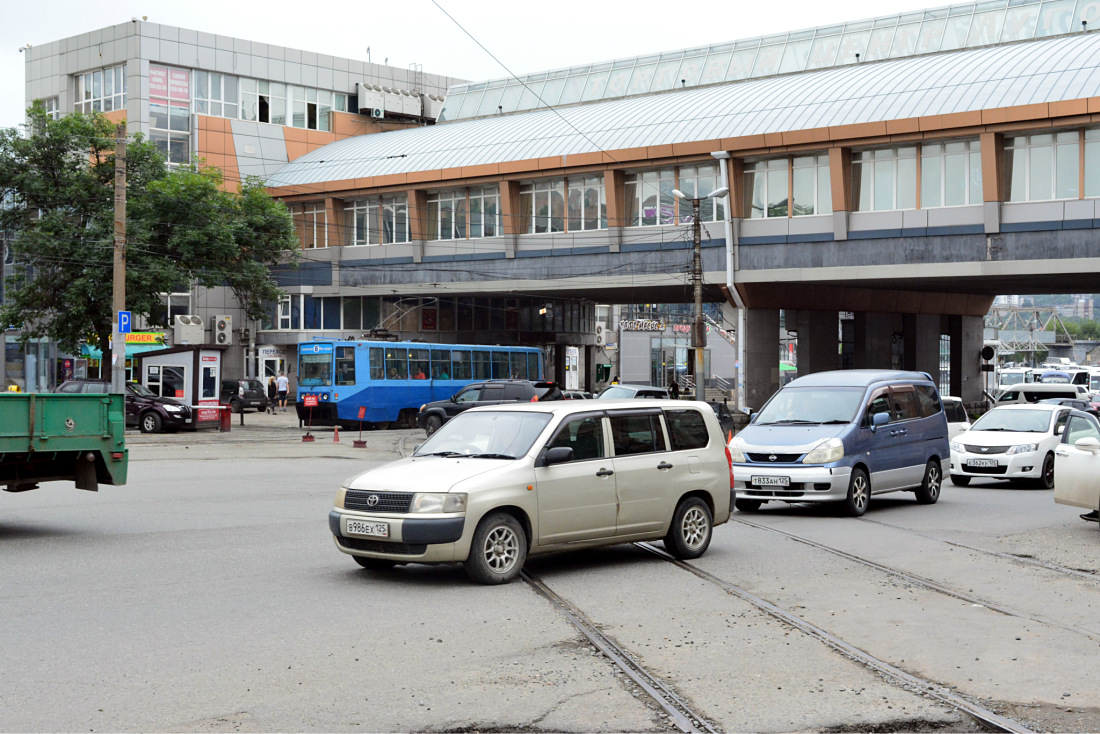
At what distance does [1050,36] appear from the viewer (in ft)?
160

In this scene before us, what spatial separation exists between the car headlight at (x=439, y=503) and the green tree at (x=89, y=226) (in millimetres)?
31262

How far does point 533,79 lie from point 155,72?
1971 cm

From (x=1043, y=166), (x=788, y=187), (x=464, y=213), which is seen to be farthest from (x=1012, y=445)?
(x=464, y=213)

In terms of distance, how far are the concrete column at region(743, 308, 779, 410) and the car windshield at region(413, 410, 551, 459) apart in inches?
1374

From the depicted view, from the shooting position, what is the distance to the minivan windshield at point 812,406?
658 inches

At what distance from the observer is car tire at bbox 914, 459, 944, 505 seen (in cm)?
1817

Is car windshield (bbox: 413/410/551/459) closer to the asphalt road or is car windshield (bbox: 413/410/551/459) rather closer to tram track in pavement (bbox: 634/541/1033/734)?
the asphalt road

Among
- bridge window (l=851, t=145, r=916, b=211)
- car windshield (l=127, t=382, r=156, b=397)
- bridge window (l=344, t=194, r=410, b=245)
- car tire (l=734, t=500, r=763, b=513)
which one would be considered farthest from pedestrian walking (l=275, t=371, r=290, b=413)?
car tire (l=734, t=500, r=763, b=513)

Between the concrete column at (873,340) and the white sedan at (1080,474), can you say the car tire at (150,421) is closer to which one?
the white sedan at (1080,474)

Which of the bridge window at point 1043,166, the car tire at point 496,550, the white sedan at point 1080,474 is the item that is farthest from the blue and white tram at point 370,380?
the car tire at point 496,550

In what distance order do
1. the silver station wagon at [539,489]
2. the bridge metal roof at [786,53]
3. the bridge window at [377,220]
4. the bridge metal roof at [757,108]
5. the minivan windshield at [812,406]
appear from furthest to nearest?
the bridge window at [377,220], the bridge metal roof at [786,53], the bridge metal roof at [757,108], the minivan windshield at [812,406], the silver station wagon at [539,489]

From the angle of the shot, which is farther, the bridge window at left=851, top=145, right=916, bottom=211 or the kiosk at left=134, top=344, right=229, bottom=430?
the bridge window at left=851, top=145, right=916, bottom=211

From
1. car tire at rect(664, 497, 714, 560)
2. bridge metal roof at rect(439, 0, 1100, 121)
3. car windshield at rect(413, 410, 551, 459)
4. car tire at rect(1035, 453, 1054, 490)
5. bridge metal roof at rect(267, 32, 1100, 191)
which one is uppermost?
bridge metal roof at rect(439, 0, 1100, 121)

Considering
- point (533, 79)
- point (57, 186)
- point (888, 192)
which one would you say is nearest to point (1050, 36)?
point (888, 192)
